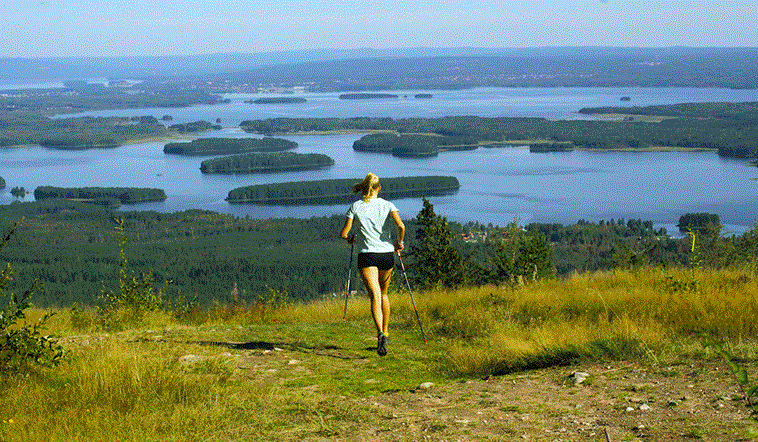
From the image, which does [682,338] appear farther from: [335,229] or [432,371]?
[335,229]

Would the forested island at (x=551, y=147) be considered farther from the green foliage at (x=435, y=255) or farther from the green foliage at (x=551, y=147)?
the green foliage at (x=435, y=255)

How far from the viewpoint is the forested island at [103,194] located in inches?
4092

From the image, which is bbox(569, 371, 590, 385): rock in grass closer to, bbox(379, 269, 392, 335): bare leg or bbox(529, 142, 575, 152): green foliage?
bbox(379, 269, 392, 335): bare leg

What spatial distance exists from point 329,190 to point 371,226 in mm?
96791

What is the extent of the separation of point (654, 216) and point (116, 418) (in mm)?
78691

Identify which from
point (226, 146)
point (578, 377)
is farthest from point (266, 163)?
point (578, 377)

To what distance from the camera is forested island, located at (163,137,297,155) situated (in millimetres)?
157375

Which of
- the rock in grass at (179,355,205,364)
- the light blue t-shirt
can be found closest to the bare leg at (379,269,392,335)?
the light blue t-shirt

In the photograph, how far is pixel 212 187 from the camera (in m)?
118

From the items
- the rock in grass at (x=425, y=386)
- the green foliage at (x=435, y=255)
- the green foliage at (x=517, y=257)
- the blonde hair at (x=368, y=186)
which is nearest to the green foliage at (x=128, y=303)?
the blonde hair at (x=368, y=186)

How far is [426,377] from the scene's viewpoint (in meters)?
7.38

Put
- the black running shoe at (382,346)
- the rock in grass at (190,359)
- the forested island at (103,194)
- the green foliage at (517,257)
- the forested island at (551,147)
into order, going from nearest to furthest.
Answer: the rock in grass at (190,359) → the black running shoe at (382,346) → the green foliage at (517,257) → the forested island at (103,194) → the forested island at (551,147)

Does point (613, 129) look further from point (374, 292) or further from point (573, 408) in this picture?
point (573, 408)

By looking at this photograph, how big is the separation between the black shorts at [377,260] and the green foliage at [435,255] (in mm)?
8350
